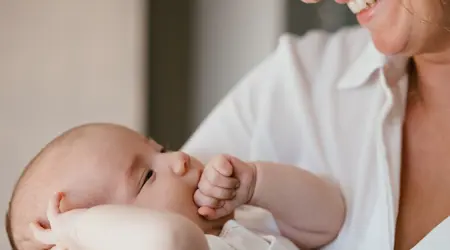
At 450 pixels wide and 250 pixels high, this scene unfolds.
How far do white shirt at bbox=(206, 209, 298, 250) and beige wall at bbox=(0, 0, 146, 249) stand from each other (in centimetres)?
92

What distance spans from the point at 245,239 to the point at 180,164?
12 cm

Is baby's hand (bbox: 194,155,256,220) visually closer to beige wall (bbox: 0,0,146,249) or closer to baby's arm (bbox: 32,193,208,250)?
baby's arm (bbox: 32,193,208,250)

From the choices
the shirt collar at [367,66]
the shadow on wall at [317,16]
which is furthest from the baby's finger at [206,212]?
the shadow on wall at [317,16]

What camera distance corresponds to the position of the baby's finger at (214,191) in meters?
0.89

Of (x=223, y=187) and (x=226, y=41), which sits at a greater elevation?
(x=223, y=187)

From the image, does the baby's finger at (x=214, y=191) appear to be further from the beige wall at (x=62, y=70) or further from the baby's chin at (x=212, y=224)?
the beige wall at (x=62, y=70)

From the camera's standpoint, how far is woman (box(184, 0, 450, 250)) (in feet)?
3.12

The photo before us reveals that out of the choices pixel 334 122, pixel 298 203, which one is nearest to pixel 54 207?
pixel 298 203

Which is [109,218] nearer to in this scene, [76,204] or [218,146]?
[76,204]

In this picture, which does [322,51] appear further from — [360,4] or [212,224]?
[212,224]

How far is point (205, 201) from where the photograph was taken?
2.91 ft

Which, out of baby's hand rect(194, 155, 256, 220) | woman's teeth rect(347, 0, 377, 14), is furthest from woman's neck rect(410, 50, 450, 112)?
baby's hand rect(194, 155, 256, 220)

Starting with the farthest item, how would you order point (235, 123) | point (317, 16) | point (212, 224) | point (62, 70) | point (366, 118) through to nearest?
point (317, 16)
point (62, 70)
point (235, 123)
point (366, 118)
point (212, 224)

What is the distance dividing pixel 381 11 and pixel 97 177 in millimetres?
420
